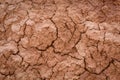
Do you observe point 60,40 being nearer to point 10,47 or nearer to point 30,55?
point 30,55

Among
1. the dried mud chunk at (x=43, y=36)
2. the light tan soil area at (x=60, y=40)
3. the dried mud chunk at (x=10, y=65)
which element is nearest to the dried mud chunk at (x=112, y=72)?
the light tan soil area at (x=60, y=40)

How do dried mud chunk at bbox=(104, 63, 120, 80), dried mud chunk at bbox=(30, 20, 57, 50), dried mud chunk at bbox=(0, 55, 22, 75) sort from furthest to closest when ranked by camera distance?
dried mud chunk at bbox=(30, 20, 57, 50), dried mud chunk at bbox=(0, 55, 22, 75), dried mud chunk at bbox=(104, 63, 120, 80)

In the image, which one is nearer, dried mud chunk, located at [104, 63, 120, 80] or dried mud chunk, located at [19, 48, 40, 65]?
dried mud chunk, located at [104, 63, 120, 80]

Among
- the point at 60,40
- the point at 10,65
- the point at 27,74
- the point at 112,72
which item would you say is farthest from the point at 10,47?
the point at 112,72

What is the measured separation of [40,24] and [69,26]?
33cm

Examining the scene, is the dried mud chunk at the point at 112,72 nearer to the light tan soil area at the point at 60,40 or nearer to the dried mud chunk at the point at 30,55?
the light tan soil area at the point at 60,40

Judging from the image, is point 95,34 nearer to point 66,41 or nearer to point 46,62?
point 66,41

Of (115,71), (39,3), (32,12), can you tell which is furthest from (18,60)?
(115,71)

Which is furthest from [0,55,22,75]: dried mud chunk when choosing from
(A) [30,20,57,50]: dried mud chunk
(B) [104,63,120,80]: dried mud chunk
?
(B) [104,63,120,80]: dried mud chunk

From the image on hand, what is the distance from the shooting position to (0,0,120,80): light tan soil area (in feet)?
6.19

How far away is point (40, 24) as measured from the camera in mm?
2135

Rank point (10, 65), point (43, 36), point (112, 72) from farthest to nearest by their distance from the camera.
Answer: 1. point (43, 36)
2. point (10, 65)
3. point (112, 72)

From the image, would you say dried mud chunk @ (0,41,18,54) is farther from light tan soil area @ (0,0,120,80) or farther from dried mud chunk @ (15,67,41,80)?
dried mud chunk @ (15,67,41,80)

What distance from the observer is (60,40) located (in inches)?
80.5
